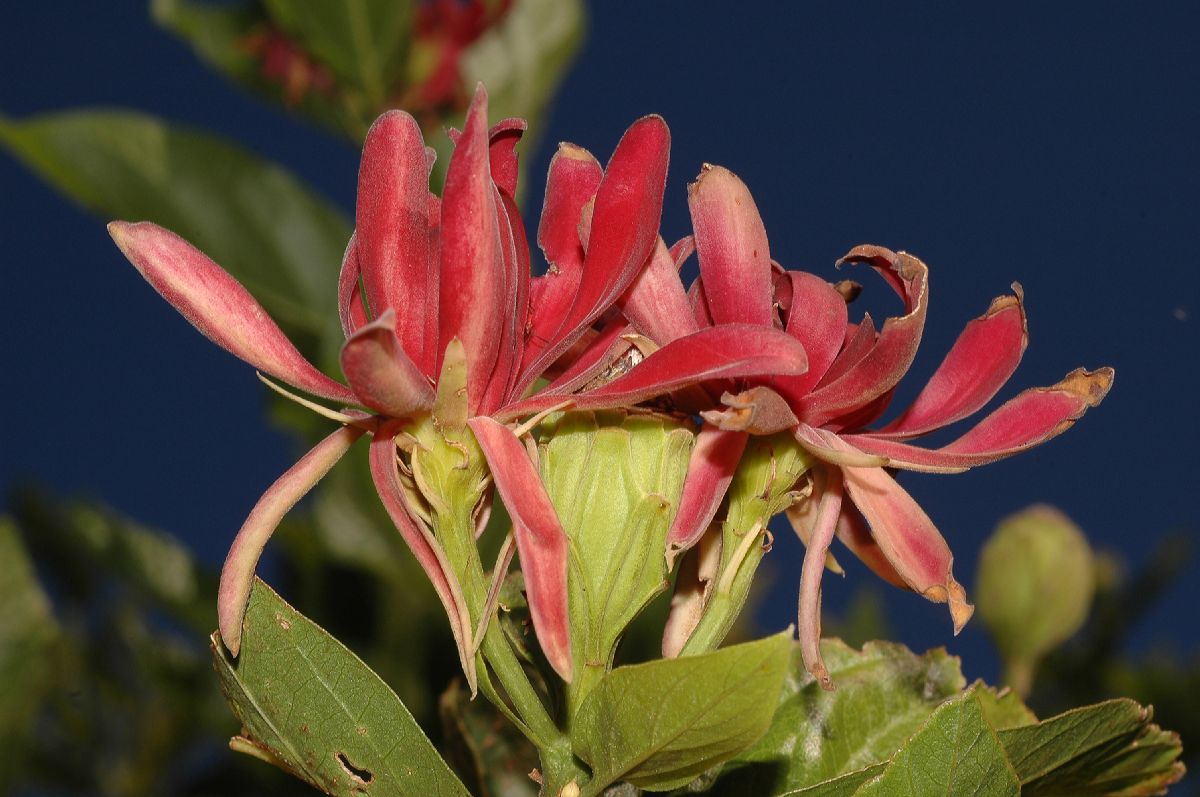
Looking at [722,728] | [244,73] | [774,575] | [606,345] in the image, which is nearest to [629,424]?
[606,345]

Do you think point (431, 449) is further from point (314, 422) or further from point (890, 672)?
point (314, 422)

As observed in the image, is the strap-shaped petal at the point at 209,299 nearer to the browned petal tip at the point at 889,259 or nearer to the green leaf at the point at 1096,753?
the browned petal tip at the point at 889,259

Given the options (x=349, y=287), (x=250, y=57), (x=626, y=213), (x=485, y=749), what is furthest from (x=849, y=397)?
(x=250, y=57)

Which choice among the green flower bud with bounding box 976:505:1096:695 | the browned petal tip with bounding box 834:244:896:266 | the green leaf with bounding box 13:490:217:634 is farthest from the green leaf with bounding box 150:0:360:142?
the browned petal tip with bounding box 834:244:896:266

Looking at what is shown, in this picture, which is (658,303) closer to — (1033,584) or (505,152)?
(505,152)

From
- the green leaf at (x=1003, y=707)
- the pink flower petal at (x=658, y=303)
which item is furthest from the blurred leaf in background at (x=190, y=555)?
the pink flower petal at (x=658, y=303)

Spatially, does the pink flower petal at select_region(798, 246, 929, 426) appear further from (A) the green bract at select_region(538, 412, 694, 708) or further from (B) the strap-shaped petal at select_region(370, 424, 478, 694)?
(B) the strap-shaped petal at select_region(370, 424, 478, 694)
